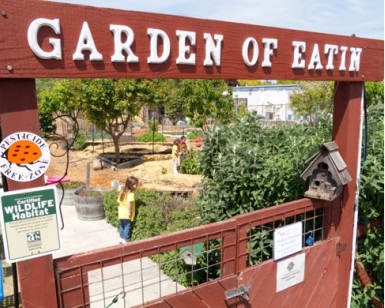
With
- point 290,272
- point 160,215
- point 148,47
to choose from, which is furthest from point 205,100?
point 148,47

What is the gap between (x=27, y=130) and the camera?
178 centimetres

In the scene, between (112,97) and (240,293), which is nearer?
(240,293)

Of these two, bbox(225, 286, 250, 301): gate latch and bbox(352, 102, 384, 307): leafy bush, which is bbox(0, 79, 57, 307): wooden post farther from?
bbox(352, 102, 384, 307): leafy bush

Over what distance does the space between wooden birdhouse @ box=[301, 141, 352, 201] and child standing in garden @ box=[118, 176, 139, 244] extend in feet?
13.5

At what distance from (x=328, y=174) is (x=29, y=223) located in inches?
93.7

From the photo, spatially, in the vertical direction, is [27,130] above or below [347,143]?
above

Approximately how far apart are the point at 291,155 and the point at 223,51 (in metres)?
2.03

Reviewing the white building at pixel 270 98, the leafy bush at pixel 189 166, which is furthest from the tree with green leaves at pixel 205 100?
the white building at pixel 270 98

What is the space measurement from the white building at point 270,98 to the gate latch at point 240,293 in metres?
34.7

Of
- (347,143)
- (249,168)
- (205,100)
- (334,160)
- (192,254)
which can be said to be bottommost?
(192,254)

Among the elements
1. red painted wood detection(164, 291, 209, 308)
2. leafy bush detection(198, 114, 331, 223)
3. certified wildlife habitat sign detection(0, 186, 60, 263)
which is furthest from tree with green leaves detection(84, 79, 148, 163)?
certified wildlife habitat sign detection(0, 186, 60, 263)

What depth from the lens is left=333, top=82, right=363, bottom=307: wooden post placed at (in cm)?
325

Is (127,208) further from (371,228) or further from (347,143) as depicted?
(347,143)

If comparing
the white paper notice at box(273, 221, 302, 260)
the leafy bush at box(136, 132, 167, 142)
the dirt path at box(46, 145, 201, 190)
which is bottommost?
the dirt path at box(46, 145, 201, 190)
